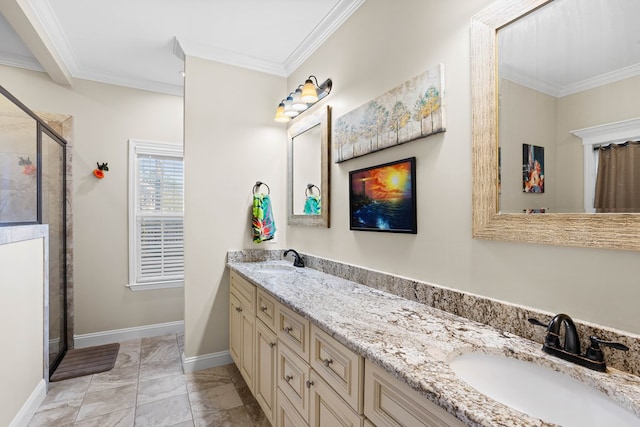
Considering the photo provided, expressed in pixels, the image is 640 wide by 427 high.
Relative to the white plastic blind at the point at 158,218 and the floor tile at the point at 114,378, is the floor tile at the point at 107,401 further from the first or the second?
the white plastic blind at the point at 158,218

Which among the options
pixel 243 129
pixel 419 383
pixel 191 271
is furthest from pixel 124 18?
pixel 419 383

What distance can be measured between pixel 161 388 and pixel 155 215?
175 centimetres

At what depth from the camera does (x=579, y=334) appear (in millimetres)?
980

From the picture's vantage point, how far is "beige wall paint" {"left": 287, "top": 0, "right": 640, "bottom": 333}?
3.23 ft

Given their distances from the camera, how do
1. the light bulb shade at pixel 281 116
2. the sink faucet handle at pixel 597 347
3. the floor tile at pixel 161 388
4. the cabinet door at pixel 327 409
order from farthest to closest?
the light bulb shade at pixel 281 116 → the floor tile at pixel 161 388 → the cabinet door at pixel 327 409 → the sink faucet handle at pixel 597 347

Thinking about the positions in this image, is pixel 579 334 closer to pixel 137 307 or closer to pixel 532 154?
pixel 532 154

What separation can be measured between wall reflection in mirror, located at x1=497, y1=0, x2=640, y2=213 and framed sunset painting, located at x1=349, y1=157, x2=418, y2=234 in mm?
472

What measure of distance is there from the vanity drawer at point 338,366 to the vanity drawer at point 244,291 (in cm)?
83

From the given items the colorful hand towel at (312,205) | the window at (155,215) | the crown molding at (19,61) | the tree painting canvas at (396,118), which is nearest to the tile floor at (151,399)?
the window at (155,215)

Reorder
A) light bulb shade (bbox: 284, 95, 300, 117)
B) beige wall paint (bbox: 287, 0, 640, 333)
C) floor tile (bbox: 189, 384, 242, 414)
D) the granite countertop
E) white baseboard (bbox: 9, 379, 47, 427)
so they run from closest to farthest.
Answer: the granite countertop, beige wall paint (bbox: 287, 0, 640, 333), white baseboard (bbox: 9, 379, 47, 427), floor tile (bbox: 189, 384, 242, 414), light bulb shade (bbox: 284, 95, 300, 117)

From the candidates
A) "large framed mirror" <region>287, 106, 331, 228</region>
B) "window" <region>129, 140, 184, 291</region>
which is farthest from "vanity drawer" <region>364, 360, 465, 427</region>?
"window" <region>129, 140, 184, 291</region>

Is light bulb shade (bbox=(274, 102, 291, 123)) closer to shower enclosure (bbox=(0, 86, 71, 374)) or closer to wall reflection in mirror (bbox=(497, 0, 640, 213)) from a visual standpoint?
shower enclosure (bbox=(0, 86, 71, 374))

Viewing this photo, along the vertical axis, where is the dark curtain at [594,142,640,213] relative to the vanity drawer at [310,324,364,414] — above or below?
above

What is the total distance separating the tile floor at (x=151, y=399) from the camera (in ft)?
6.59
